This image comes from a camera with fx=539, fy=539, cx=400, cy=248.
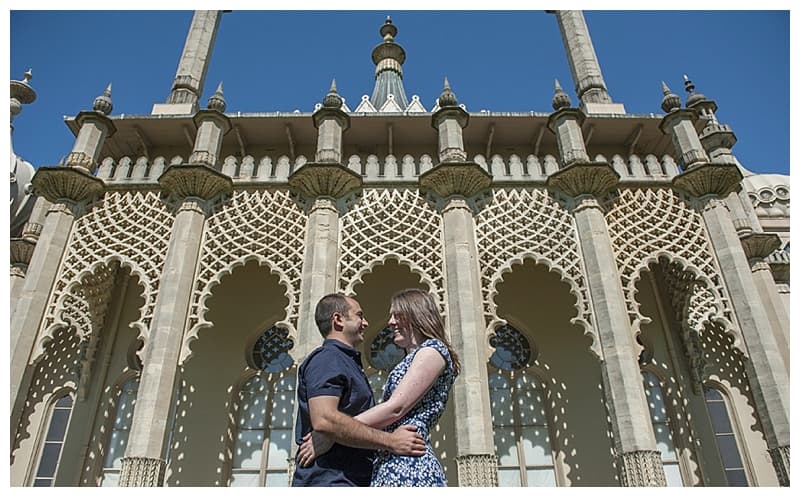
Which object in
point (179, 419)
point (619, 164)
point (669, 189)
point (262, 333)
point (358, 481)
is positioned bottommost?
point (358, 481)

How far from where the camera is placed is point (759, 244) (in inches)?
454

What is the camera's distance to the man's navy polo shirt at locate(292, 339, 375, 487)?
230 centimetres

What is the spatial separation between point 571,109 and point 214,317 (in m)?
9.47

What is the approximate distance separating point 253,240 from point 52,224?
12.9 ft

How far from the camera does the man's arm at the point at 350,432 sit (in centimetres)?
219

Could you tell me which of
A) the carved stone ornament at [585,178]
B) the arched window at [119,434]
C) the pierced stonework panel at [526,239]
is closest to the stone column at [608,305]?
the carved stone ornament at [585,178]

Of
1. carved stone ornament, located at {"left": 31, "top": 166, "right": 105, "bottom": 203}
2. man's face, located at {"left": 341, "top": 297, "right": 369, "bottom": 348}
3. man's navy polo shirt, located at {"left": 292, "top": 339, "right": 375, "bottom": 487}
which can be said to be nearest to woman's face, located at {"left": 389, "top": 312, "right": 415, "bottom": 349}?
man's face, located at {"left": 341, "top": 297, "right": 369, "bottom": 348}

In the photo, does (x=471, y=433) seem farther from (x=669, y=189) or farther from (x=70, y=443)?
(x=70, y=443)

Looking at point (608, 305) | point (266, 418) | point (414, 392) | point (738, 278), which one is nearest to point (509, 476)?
point (608, 305)

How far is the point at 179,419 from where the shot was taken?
11.8 meters

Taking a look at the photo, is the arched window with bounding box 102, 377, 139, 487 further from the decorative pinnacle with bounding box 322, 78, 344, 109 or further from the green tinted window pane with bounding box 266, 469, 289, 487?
the decorative pinnacle with bounding box 322, 78, 344, 109

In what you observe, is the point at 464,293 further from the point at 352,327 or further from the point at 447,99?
the point at 352,327
